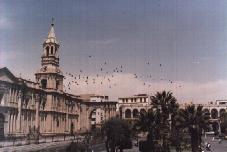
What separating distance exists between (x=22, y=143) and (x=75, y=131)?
47.4 metres

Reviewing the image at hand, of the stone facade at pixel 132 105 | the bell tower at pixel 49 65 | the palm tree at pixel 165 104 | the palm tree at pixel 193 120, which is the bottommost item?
the palm tree at pixel 193 120

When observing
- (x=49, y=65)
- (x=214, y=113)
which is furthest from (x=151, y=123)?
(x=214, y=113)

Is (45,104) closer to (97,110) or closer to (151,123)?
(97,110)

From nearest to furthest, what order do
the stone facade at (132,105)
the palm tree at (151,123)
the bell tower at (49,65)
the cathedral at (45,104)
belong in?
1. the palm tree at (151,123)
2. the cathedral at (45,104)
3. the bell tower at (49,65)
4. the stone facade at (132,105)

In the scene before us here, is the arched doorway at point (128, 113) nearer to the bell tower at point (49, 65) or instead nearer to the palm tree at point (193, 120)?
the bell tower at point (49, 65)

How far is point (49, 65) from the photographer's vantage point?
8650cm

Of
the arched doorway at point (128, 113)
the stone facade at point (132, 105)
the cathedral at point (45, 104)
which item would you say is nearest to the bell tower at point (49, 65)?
the cathedral at point (45, 104)

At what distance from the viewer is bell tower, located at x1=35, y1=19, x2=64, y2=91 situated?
86312mm

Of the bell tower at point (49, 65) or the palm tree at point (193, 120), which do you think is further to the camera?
the bell tower at point (49, 65)

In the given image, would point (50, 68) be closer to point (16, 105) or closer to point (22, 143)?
point (16, 105)

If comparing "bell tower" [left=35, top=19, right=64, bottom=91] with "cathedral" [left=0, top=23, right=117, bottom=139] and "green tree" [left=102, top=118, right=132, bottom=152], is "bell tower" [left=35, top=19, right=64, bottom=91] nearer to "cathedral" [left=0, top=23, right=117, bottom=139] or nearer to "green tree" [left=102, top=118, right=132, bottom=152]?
"cathedral" [left=0, top=23, right=117, bottom=139]

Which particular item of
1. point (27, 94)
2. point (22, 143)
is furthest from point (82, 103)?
point (22, 143)

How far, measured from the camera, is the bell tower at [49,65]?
8631 centimetres

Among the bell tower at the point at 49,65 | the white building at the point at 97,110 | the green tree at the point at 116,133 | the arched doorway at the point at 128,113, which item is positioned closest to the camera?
the green tree at the point at 116,133
